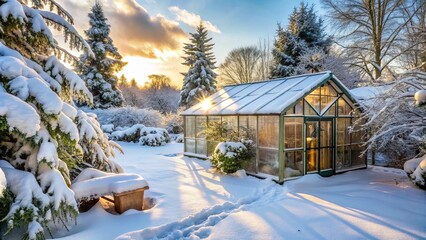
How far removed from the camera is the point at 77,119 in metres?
4.46

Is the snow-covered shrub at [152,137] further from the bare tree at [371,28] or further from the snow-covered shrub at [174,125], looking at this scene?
the bare tree at [371,28]

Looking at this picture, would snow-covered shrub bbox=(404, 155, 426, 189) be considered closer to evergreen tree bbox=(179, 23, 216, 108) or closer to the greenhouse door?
the greenhouse door

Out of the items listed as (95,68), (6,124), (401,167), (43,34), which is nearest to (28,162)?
(6,124)

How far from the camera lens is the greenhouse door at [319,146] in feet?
27.8

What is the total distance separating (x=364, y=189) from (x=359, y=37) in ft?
45.6

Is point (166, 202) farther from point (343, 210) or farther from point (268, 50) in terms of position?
point (268, 50)

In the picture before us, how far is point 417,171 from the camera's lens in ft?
22.3

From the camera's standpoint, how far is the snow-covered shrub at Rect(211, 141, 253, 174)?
837 cm

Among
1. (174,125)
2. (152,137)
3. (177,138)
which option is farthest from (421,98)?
(174,125)

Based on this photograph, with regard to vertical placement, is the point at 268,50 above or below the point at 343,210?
above

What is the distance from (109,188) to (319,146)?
6.74m

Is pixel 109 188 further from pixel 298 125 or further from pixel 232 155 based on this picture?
pixel 298 125

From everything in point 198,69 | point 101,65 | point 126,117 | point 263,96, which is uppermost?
point 198,69

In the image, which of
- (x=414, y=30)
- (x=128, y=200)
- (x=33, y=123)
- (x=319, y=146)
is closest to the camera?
(x=33, y=123)
